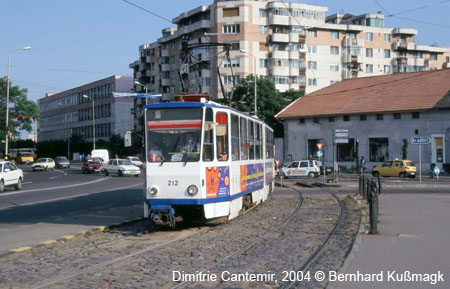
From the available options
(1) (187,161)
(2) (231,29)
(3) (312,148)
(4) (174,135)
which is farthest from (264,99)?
(1) (187,161)

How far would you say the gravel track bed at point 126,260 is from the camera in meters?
8.22

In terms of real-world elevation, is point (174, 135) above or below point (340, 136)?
below

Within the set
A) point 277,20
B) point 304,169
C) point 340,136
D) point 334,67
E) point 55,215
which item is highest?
point 277,20

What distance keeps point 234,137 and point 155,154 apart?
2226 millimetres

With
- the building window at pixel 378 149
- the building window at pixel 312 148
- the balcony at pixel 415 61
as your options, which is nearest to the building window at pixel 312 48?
the balcony at pixel 415 61

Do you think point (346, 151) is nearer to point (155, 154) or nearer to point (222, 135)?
point (222, 135)

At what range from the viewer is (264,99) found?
68.4 meters

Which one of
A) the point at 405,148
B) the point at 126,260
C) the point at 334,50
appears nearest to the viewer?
the point at 126,260

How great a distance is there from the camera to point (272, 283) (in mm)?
8000

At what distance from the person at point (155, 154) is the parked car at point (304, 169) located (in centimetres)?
3457

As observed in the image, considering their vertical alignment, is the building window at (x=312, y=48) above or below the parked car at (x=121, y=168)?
above

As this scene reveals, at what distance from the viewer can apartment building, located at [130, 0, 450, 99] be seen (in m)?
77.8

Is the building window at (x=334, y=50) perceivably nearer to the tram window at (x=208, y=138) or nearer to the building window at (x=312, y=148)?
the building window at (x=312, y=148)

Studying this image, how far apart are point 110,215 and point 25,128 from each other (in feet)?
246
